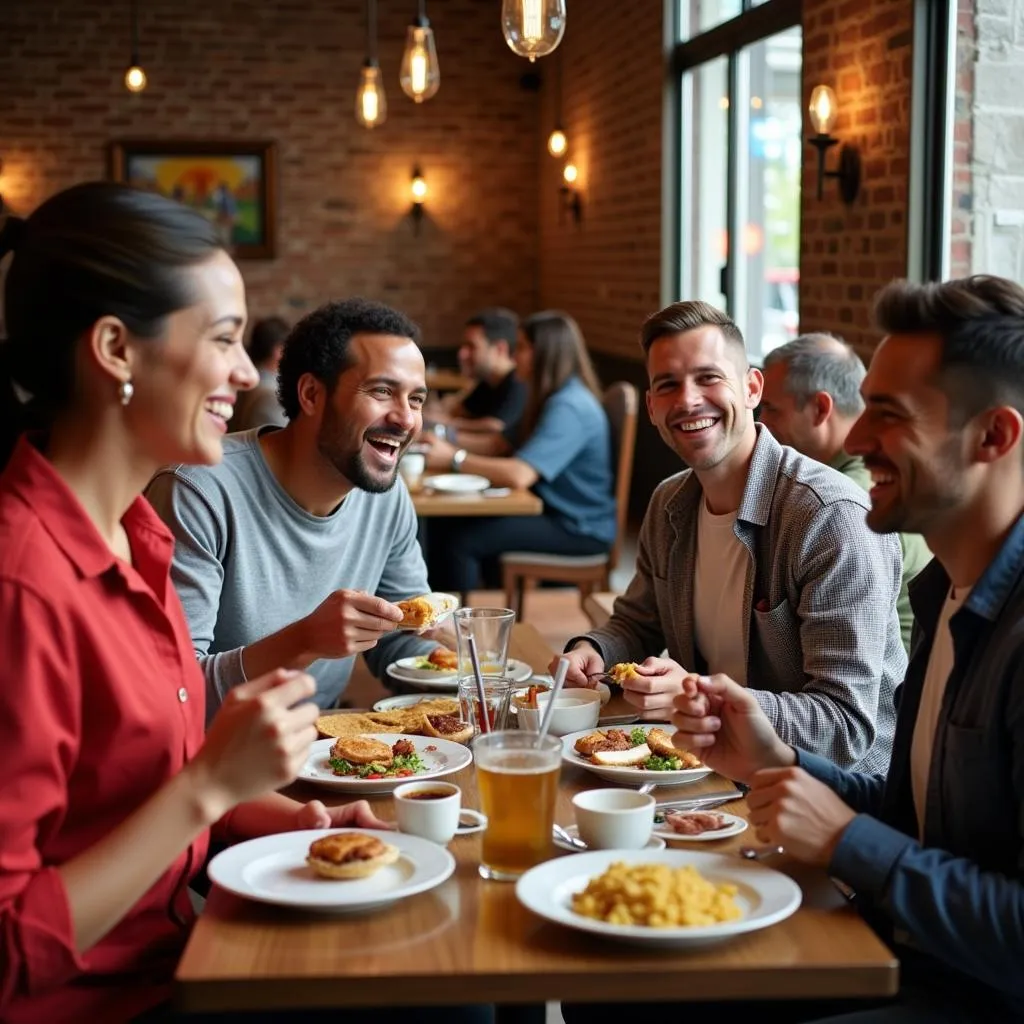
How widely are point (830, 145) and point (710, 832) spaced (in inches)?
159

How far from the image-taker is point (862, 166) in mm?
4988

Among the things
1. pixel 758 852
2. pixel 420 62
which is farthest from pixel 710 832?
pixel 420 62

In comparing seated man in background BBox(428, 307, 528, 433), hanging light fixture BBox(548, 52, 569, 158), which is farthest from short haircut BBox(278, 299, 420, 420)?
hanging light fixture BBox(548, 52, 569, 158)

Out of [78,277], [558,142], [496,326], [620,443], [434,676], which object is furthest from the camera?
[558,142]

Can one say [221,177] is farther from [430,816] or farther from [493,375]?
[430,816]

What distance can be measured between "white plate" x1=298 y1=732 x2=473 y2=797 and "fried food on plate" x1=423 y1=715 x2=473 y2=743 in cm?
2

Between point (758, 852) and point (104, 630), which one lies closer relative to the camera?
point (104, 630)

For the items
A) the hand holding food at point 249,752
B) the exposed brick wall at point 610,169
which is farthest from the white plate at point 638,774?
the exposed brick wall at point 610,169

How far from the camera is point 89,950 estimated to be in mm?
1464

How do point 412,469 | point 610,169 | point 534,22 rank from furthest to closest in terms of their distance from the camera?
point 610,169
point 412,469
point 534,22

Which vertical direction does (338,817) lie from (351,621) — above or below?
below

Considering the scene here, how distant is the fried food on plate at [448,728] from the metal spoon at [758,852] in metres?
0.56

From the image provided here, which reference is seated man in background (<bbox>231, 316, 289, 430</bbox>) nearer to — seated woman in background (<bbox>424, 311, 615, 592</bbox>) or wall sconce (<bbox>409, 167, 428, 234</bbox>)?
seated woman in background (<bbox>424, 311, 615, 592</bbox>)

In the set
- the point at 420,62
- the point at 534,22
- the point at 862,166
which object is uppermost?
the point at 420,62
